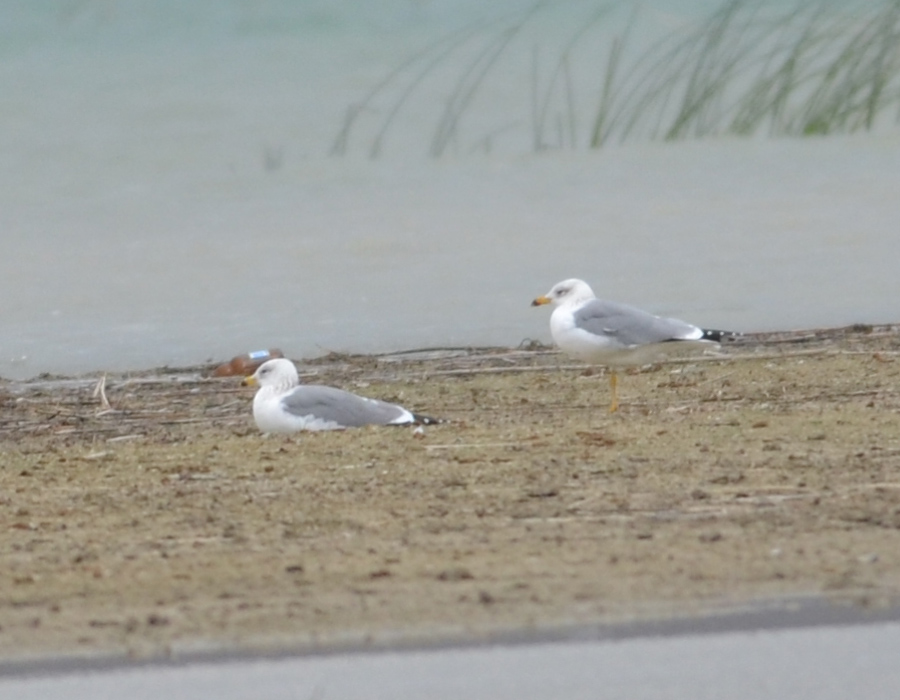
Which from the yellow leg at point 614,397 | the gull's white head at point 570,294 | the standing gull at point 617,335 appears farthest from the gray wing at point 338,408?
the gull's white head at point 570,294

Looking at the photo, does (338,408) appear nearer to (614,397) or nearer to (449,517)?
(614,397)

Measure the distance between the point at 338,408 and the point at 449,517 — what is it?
2.06 meters

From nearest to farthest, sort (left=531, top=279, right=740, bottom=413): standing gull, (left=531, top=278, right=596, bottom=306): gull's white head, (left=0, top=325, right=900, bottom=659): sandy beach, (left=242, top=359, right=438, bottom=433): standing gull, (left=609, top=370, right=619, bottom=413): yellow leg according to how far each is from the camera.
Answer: (left=0, top=325, right=900, bottom=659): sandy beach, (left=242, top=359, right=438, bottom=433): standing gull, (left=609, top=370, right=619, bottom=413): yellow leg, (left=531, top=279, right=740, bottom=413): standing gull, (left=531, top=278, right=596, bottom=306): gull's white head

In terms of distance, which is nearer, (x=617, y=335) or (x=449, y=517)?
(x=449, y=517)

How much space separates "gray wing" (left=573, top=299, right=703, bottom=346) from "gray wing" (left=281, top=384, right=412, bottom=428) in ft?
3.96

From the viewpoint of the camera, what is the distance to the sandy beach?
447 cm

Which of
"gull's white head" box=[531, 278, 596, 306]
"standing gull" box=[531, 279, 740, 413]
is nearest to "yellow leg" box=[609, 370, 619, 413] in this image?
"standing gull" box=[531, 279, 740, 413]

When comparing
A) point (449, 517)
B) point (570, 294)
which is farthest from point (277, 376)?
point (449, 517)

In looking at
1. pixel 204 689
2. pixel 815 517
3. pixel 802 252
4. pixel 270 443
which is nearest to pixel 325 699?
pixel 204 689

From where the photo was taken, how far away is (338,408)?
24.2ft

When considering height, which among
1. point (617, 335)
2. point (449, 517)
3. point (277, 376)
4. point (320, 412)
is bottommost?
point (449, 517)

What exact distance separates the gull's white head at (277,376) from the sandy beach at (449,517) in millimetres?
247

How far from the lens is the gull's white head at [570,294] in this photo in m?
8.66

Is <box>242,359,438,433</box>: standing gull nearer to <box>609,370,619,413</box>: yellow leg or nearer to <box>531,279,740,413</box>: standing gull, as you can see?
<box>609,370,619,413</box>: yellow leg
